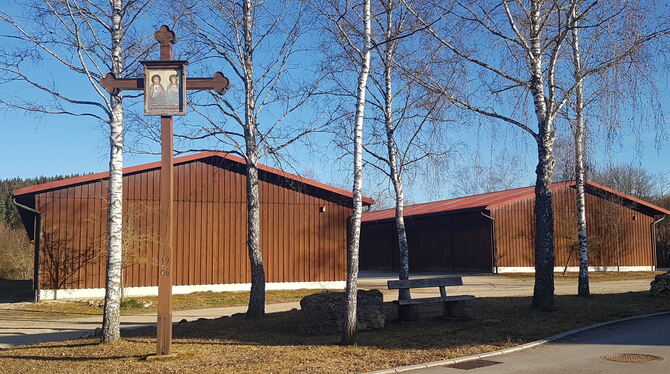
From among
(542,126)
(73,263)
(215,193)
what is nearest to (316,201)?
(215,193)

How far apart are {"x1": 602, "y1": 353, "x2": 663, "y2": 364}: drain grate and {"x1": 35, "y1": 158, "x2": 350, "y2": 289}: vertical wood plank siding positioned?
14.2 metres

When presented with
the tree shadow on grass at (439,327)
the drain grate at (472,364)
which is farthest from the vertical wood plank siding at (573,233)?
the drain grate at (472,364)

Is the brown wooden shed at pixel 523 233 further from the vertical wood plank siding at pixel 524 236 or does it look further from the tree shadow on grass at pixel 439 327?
the tree shadow on grass at pixel 439 327

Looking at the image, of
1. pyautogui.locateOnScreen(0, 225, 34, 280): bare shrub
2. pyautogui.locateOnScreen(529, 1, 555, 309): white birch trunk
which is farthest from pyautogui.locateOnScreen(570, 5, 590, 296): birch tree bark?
pyautogui.locateOnScreen(0, 225, 34, 280): bare shrub

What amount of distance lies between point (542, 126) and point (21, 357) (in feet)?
34.5

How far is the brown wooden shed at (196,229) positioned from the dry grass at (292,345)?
373 inches

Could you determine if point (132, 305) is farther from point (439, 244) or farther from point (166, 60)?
point (439, 244)

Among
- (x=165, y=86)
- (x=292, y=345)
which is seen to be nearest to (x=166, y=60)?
(x=165, y=86)

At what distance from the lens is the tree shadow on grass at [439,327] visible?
9.73 meters

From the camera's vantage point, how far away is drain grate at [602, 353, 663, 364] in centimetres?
804

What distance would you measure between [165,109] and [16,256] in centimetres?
2936

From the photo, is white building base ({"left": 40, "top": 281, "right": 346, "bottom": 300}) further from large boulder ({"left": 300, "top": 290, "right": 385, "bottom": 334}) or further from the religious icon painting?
the religious icon painting

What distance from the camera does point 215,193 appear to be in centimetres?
2380

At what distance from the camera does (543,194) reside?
→ 41.4ft
